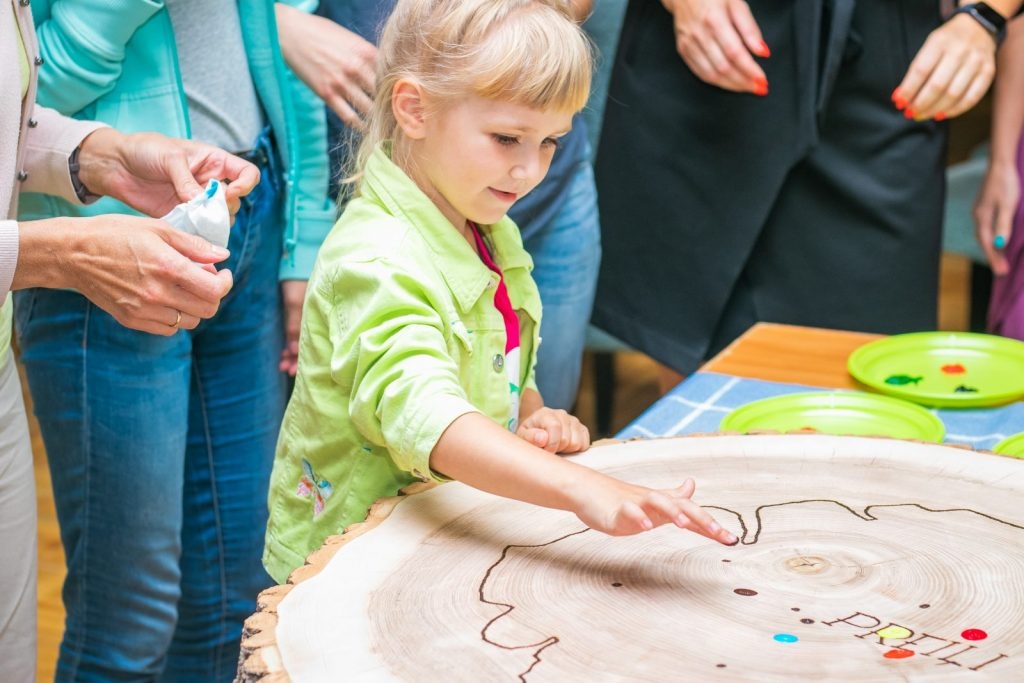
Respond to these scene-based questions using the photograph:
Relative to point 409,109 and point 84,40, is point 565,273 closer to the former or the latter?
point 409,109

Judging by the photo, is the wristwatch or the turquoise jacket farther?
the wristwatch

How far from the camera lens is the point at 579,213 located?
5.52ft

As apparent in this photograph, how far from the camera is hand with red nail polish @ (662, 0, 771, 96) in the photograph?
177cm

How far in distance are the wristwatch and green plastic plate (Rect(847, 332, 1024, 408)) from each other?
1.42 feet

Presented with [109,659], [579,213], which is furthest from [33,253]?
[579,213]

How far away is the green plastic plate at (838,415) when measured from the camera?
1480 mm

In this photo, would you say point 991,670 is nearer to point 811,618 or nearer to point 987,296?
point 811,618

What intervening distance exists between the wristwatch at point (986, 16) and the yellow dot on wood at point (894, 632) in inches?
44.8

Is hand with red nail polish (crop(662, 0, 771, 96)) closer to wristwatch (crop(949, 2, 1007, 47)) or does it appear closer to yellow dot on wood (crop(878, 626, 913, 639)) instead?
wristwatch (crop(949, 2, 1007, 47))

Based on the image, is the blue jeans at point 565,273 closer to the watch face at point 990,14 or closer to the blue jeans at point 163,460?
the blue jeans at point 163,460

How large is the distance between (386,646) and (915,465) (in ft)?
1.89

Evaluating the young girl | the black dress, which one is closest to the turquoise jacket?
the young girl

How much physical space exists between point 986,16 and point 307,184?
0.98 metres

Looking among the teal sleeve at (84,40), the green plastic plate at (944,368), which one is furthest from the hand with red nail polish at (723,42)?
the teal sleeve at (84,40)
